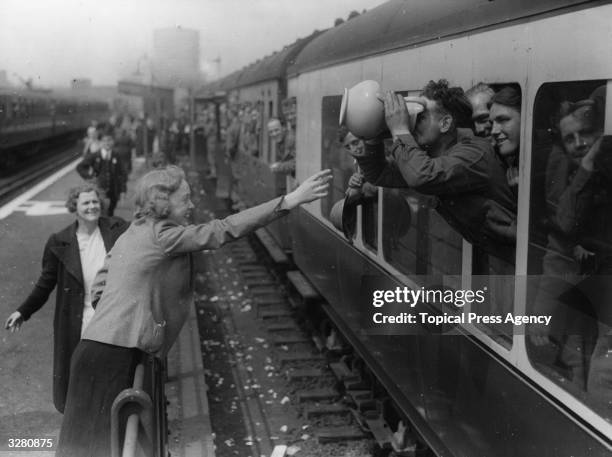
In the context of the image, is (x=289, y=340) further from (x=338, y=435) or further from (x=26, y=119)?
(x=26, y=119)

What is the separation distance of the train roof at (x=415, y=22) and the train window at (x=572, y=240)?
0.34 m

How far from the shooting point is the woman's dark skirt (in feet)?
13.1

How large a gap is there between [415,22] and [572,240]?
80.0 inches

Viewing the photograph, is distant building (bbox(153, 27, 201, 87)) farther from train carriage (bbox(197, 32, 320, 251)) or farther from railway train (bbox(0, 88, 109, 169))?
railway train (bbox(0, 88, 109, 169))

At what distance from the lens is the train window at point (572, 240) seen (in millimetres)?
2680

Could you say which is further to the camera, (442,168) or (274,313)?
(274,313)

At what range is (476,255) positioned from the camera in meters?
3.68

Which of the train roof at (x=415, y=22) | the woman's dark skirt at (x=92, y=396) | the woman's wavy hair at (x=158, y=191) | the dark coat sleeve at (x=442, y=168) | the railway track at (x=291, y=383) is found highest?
the train roof at (x=415, y=22)

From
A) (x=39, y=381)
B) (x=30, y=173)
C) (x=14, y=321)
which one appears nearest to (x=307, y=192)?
(x=14, y=321)

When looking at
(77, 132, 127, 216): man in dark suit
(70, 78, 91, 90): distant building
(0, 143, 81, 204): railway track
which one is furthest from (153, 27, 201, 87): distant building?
(0, 143, 81, 204): railway track

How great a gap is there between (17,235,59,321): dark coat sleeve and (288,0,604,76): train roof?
6.88 ft

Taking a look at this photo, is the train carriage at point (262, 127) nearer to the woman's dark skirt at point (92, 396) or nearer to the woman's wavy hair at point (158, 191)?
the woman's wavy hair at point (158, 191)

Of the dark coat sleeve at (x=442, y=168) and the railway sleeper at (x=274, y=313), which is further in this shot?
the railway sleeper at (x=274, y=313)

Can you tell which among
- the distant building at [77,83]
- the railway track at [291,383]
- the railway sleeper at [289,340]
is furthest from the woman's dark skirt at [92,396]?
the railway sleeper at [289,340]
